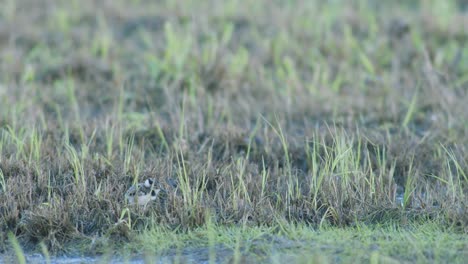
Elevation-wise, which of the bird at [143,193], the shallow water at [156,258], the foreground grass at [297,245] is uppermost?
the bird at [143,193]

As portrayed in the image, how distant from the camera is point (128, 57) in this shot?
570cm

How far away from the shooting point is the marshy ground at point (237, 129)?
330 cm

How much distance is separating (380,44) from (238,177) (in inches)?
97.9

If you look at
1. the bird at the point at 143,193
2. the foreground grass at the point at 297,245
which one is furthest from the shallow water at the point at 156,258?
the bird at the point at 143,193

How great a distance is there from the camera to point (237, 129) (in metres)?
Answer: 4.42

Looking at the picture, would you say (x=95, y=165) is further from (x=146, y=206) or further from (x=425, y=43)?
(x=425, y=43)

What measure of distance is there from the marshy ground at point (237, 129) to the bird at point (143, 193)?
4cm

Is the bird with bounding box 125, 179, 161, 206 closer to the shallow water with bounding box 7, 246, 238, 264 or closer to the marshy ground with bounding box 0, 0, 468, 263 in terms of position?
the marshy ground with bounding box 0, 0, 468, 263

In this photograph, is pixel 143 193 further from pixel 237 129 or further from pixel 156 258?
pixel 237 129

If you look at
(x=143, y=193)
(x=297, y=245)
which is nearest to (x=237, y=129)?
(x=143, y=193)

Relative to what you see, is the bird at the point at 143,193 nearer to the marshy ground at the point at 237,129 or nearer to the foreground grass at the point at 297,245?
the marshy ground at the point at 237,129

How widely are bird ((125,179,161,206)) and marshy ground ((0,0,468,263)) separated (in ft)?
0.12

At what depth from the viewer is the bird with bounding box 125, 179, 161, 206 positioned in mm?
3480

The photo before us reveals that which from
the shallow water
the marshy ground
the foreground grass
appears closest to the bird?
the marshy ground
